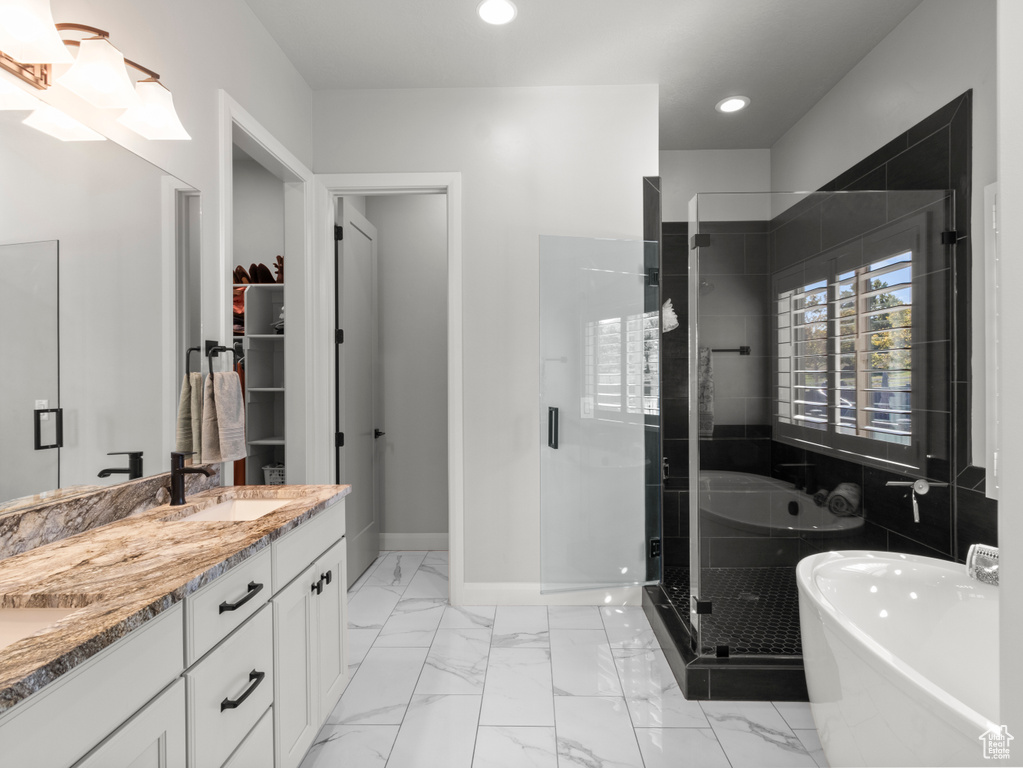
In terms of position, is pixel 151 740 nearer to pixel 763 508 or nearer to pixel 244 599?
pixel 244 599

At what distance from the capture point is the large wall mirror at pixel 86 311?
1231 millimetres

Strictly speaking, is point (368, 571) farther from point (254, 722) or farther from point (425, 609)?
point (254, 722)

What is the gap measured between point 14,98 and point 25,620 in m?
1.14

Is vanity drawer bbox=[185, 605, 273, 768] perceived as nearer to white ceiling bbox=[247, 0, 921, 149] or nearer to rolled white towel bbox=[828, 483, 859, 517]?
rolled white towel bbox=[828, 483, 859, 517]

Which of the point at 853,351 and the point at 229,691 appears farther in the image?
the point at 853,351

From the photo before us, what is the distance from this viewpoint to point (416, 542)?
3.84m

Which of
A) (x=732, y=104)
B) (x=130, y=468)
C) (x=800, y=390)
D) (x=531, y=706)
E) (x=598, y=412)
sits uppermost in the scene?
(x=732, y=104)

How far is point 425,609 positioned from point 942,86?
10.9 feet

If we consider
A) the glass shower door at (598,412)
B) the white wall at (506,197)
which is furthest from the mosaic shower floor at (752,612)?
the white wall at (506,197)

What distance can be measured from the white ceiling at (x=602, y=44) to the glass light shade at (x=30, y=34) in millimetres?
1201

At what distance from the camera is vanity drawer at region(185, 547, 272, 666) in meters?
1.07

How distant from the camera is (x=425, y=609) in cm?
284

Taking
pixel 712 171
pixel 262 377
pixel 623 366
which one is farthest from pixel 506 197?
pixel 262 377

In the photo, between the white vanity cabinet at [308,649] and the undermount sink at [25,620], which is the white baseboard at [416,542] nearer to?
the white vanity cabinet at [308,649]
